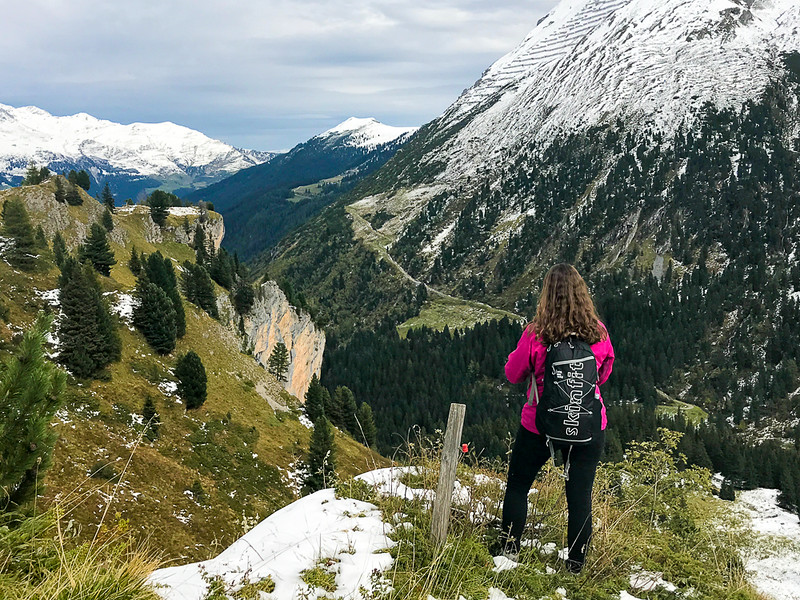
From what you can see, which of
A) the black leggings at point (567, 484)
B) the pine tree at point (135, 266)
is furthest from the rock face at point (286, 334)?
the black leggings at point (567, 484)

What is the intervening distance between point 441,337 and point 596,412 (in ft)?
516

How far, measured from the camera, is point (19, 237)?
32500 millimetres

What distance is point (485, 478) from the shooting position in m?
8.98

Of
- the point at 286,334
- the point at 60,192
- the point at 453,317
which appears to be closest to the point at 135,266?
the point at 60,192

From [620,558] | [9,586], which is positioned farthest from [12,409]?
[620,558]

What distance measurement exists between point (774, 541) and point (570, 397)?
63.4 m

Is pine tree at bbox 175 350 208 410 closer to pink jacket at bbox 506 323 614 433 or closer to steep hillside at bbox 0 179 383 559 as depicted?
steep hillside at bbox 0 179 383 559

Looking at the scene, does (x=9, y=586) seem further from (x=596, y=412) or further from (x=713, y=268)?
(x=713, y=268)

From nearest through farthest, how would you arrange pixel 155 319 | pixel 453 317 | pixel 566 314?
1. pixel 566 314
2. pixel 155 319
3. pixel 453 317

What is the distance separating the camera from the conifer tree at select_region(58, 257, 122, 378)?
86.6 feet

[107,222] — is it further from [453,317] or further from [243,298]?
[453,317]

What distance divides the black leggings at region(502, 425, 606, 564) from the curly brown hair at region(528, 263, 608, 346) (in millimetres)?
1357

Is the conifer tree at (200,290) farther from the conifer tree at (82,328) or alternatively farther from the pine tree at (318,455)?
the pine tree at (318,455)

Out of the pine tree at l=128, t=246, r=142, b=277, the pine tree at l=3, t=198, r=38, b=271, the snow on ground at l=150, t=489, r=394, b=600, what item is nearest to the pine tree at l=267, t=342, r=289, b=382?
the pine tree at l=128, t=246, r=142, b=277
